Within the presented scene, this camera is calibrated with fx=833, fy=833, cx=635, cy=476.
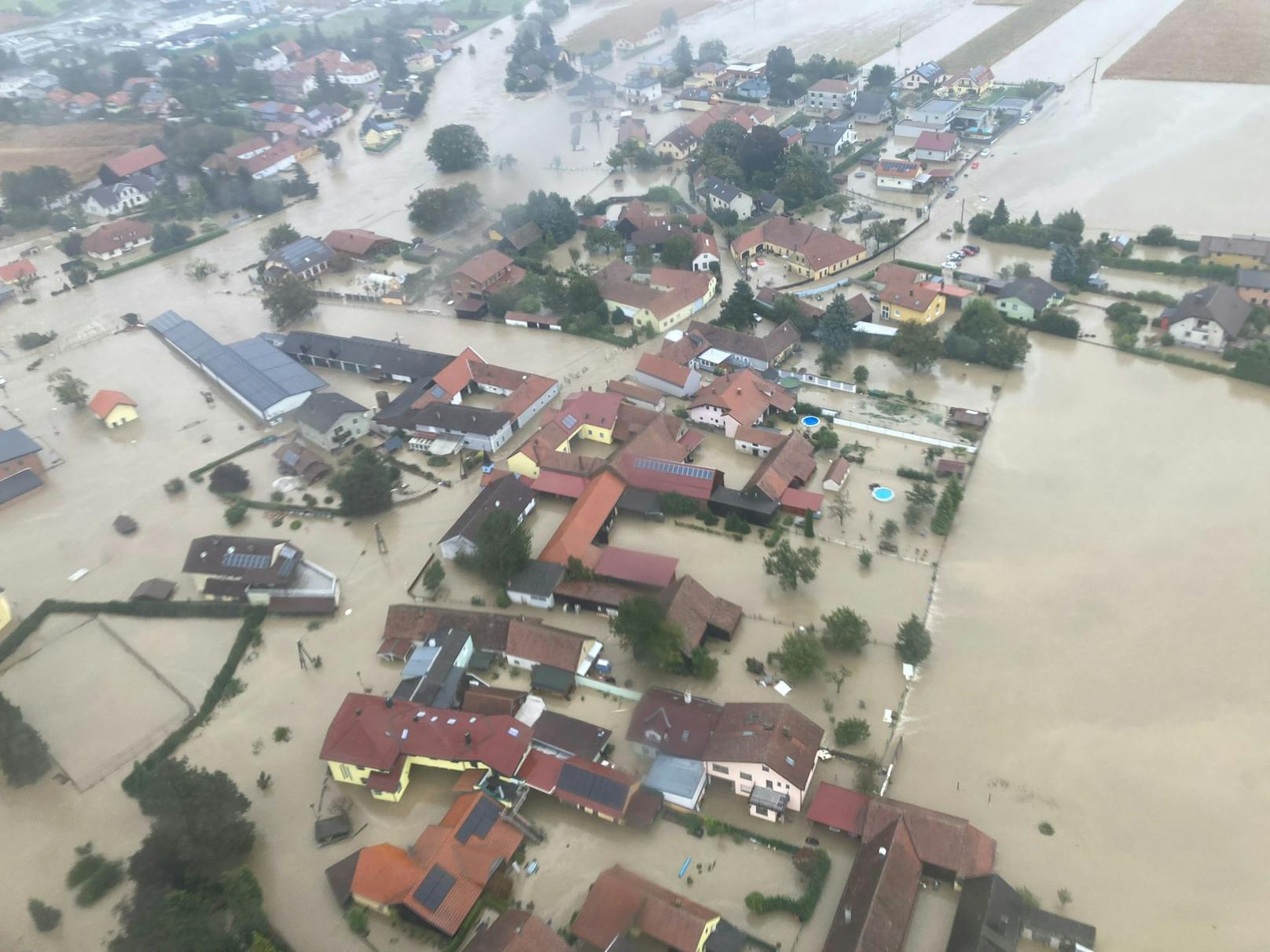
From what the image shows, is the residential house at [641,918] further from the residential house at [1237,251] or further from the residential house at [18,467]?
the residential house at [1237,251]

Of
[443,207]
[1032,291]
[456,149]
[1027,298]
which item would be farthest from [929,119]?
[443,207]

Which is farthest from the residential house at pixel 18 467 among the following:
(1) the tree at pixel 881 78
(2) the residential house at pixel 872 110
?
(1) the tree at pixel 881 78

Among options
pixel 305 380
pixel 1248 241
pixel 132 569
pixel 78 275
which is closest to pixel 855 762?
pixel 132 569

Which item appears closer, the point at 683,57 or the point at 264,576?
the point at 264,576

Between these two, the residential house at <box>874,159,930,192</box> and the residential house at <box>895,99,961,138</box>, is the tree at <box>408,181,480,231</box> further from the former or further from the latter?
the residential house at <box>895,99,961,138</box>

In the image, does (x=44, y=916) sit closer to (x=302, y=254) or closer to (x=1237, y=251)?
(x=302, y=254)

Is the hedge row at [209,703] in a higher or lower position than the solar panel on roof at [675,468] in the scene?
lower

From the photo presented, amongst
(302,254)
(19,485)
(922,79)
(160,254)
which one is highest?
(922,79)
